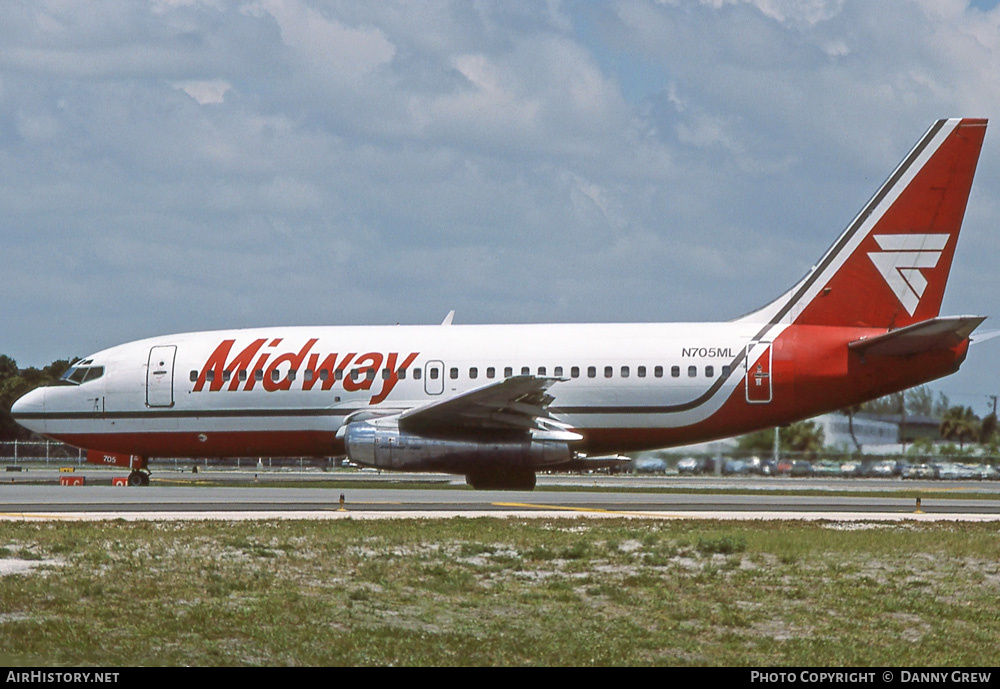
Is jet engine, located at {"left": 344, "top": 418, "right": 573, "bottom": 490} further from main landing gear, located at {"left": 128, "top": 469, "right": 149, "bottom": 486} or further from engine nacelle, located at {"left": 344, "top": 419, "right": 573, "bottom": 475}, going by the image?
main landing gear, located at {"left": 128, "top": 469, "right": 149, "bottom": 486}

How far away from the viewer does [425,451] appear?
1117 inches

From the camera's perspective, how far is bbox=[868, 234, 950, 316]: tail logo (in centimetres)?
2909

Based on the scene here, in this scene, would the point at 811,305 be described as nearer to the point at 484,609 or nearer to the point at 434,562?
the point at 434,562

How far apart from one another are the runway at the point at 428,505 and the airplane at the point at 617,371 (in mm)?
1276

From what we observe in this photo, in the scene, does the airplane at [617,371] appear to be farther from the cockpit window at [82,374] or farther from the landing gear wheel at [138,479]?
the cockpit window at [82,374]

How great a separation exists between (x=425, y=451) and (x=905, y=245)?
11407 mm

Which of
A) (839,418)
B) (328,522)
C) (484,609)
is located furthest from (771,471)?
(484,609)

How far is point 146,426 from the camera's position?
32.2m

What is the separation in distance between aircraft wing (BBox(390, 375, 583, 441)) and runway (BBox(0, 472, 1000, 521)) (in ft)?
4.41

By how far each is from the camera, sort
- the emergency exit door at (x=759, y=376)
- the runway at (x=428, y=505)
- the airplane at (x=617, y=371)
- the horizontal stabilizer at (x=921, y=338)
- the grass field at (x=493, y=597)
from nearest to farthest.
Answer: the grass field at (x=493, y=597), the runway at (x=428, y=505), the horizontal stabilizer at (x=921, y=338), the airplane at (x=617, y=371), the emergency exit door at (x=759, y=376)

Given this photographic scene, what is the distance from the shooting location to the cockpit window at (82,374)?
1297 inches

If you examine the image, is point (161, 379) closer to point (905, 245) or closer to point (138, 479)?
point (138, 479)

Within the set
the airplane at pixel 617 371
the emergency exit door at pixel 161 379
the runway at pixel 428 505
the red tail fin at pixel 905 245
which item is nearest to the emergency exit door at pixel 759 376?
the airplane at pixel 617 371

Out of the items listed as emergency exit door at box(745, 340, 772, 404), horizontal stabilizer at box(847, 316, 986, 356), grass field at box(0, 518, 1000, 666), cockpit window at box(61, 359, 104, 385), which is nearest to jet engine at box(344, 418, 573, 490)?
emergency exit door at box(745, 340, 772, 404)
